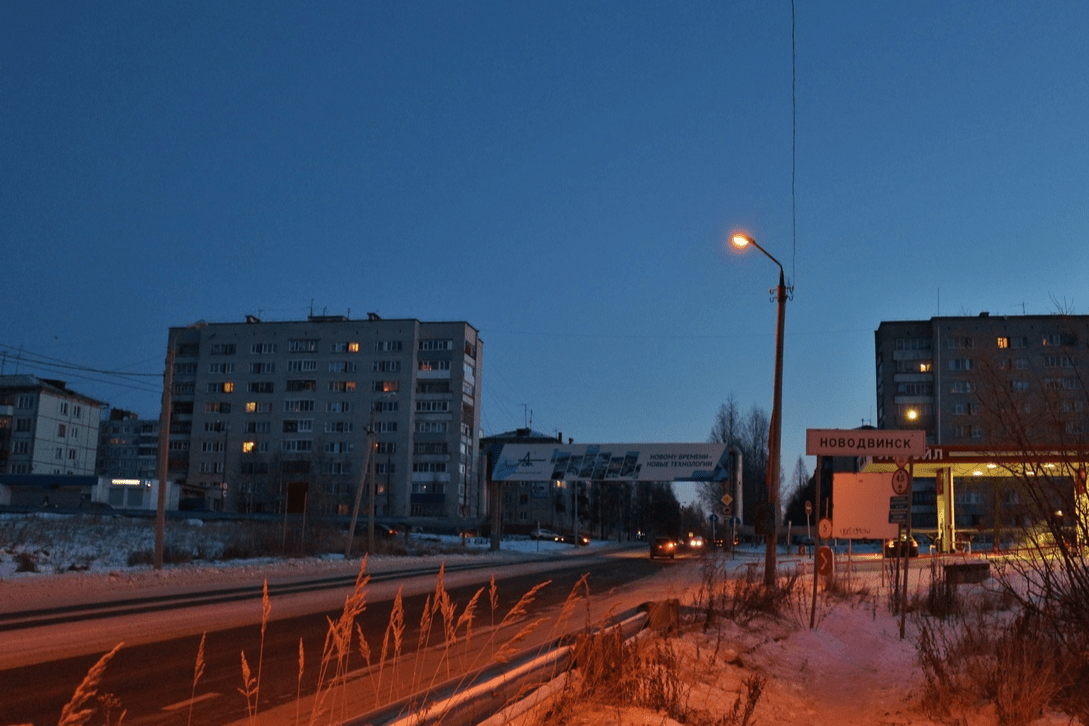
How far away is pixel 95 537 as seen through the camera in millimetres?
45219

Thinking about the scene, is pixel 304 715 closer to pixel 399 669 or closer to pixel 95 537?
pixel 399 669

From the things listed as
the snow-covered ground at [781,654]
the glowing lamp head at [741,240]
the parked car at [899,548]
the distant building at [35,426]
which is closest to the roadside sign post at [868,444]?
the parked car at [899,548]

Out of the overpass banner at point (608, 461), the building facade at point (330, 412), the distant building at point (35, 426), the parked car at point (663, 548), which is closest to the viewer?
the overpass banner at point (608, 461)

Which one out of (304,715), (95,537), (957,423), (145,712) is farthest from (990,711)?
(957,423)

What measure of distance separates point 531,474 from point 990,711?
154 feet

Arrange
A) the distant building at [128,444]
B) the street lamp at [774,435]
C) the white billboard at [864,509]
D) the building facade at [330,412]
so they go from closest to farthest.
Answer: the white billboard at [864,509]
the street lamp at [774,435]
the building facade at [330,412]
the distant building at [128,444]

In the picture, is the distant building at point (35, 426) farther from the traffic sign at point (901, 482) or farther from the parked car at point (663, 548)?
the traffic sign at point (901, 482)

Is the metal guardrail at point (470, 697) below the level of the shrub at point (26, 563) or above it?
above

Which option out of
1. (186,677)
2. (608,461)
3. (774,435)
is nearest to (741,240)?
(774,435)

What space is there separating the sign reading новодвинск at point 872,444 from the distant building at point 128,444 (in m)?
172

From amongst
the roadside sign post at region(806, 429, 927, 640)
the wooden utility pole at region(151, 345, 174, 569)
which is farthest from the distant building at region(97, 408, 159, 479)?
A: the roadside sign post at region(806, 429, 927, 640)

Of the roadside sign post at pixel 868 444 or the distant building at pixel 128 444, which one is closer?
the roadside sign post at pixel 868 444

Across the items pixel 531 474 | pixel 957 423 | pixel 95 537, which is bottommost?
pixel 95 537

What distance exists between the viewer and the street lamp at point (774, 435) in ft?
66.4
